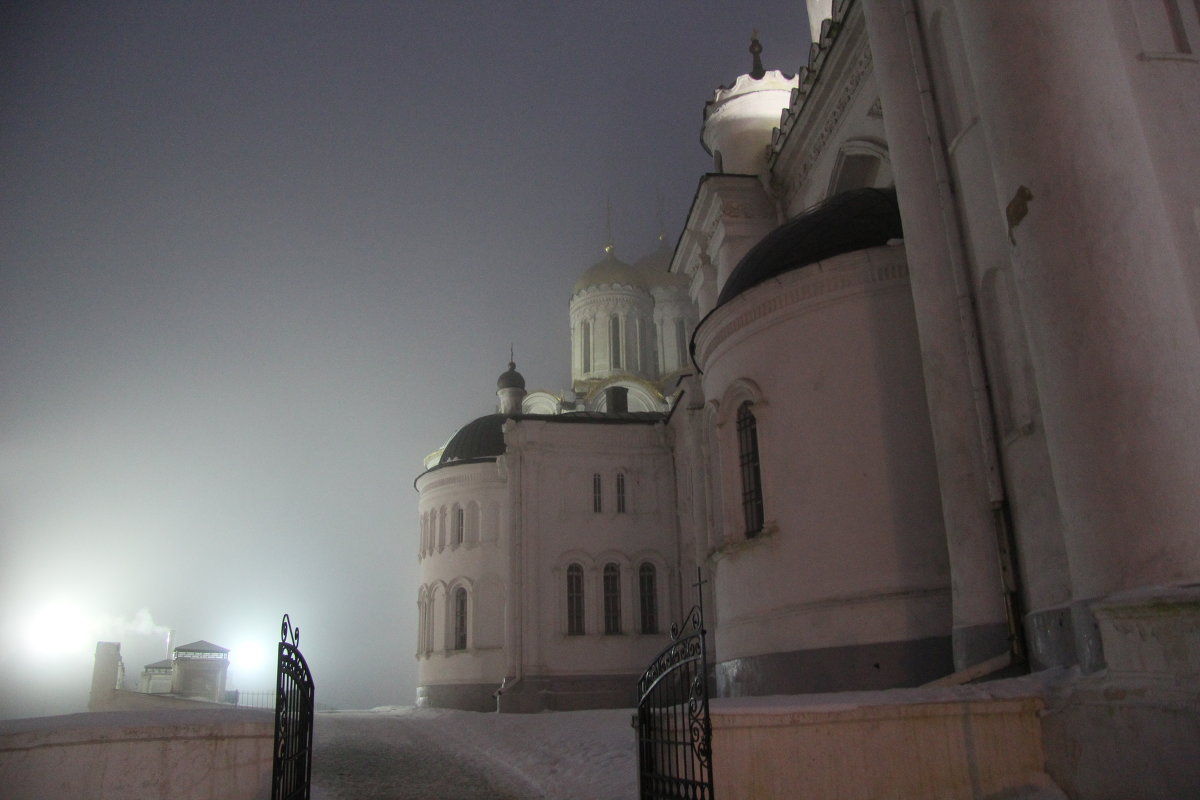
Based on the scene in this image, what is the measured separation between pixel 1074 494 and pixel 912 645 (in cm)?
421

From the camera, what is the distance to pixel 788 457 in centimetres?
1125

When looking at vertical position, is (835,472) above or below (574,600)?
above

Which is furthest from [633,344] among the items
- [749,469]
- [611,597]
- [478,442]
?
[749,469]

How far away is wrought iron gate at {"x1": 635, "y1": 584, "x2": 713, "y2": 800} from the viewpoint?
18.5ft

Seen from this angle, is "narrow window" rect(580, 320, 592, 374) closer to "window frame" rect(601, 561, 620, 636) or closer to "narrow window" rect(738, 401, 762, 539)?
"window frame" rect(601, 561, 620, 636)

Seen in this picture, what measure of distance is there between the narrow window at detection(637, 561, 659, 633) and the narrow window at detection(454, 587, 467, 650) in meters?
5.76

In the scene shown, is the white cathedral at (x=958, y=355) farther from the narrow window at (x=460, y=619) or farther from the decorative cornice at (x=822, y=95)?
the narrow window at (x=460, y=619)

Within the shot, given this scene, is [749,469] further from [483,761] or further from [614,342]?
[614,342]

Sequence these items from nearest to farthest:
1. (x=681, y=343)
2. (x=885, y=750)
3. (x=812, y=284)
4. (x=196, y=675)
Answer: (x=885, y=750), (x=812, y=284), (x=196, y=675), (x=681, y=343)

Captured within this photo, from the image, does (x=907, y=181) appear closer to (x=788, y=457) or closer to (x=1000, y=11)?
(x=1000, y=11)

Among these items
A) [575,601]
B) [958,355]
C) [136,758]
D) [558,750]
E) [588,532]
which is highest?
[588,532]

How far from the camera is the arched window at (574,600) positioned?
75.8 feet

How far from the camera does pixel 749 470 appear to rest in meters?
12.2

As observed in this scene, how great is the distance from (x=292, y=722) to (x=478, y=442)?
71.9ft
